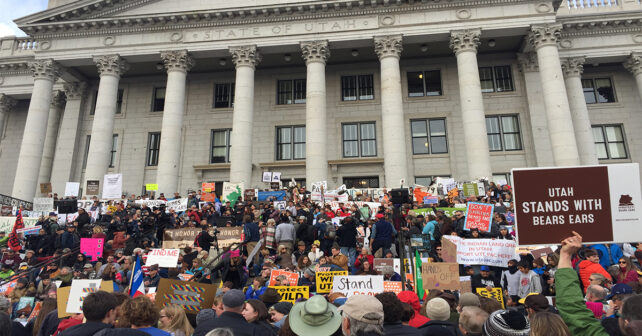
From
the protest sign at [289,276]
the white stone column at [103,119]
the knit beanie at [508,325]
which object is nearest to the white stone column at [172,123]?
the white stone column at [103,119]

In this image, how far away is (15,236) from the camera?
17.7 meters

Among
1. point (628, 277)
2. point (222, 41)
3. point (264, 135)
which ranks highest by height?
point (222, 41)

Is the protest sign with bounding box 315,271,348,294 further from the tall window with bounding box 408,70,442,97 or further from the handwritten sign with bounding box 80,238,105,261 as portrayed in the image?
the tall window with bounding box 408,70,442,97

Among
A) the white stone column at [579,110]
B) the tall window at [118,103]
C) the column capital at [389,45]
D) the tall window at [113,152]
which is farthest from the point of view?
the tall window at [118,103]

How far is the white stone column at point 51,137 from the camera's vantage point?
3306 centimetres

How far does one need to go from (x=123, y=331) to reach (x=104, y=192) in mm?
24348

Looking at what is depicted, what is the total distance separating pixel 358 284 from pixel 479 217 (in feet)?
20.9

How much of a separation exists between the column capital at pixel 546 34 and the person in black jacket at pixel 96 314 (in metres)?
28.3

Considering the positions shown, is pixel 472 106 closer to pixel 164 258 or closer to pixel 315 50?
pixel 315 50

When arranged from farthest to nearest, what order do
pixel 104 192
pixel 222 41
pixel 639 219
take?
pixel 222 41
pixel 104 192
pixel 639 219

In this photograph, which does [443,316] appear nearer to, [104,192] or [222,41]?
[104,192]

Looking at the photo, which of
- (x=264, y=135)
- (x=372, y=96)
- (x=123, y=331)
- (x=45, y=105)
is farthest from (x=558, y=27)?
(x=45, y=105)

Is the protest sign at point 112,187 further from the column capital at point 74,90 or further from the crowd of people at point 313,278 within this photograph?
the column capital at point 74,90

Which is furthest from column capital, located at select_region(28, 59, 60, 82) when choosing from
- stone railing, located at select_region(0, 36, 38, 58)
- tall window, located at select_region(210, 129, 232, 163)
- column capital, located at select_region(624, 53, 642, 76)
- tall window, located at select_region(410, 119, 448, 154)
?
column capital, located at select_region(624, 53, 642, 76)
